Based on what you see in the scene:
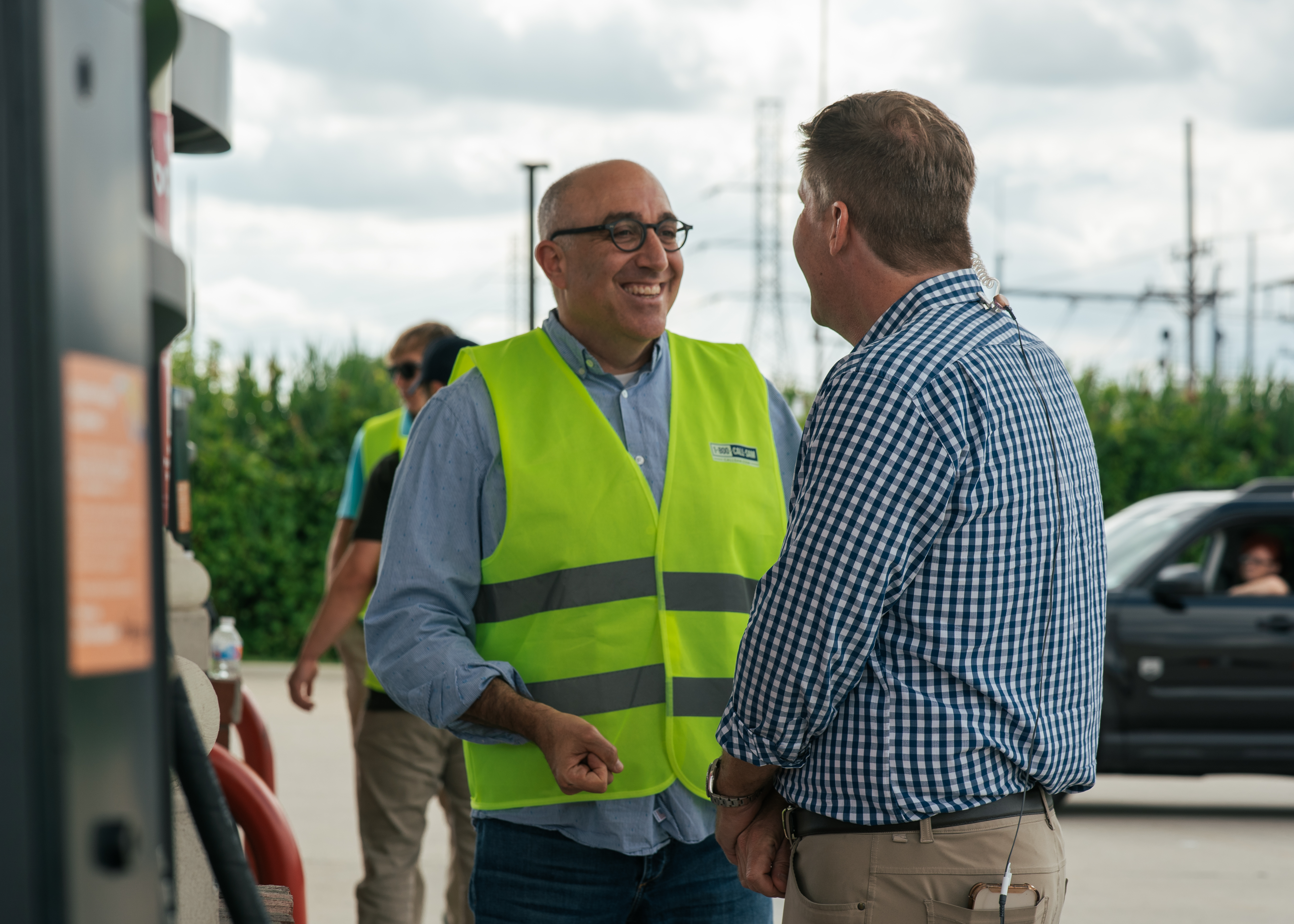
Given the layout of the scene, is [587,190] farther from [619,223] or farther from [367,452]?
[367,452]

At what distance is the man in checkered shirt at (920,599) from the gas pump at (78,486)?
1.10 m

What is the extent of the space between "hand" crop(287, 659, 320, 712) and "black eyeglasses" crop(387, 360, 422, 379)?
48.1 inches

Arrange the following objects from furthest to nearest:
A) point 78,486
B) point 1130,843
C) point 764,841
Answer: point 1130,843, point 764,841, point 78,486

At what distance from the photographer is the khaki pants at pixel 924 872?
1978 mm

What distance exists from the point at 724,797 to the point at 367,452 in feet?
12.0

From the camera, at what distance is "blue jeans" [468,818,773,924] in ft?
8.46

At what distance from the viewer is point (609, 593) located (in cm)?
263

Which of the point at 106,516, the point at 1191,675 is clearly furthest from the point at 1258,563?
the point at 106,516

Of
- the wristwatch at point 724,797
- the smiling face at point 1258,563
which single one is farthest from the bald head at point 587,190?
the smiling face at point 1258,563

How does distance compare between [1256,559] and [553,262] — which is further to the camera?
[1256,559]

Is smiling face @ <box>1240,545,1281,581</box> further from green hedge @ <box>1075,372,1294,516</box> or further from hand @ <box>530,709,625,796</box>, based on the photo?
hand @ <box>530,709,625,796</box>

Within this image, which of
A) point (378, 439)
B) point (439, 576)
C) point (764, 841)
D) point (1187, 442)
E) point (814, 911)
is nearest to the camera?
point (814, 911)

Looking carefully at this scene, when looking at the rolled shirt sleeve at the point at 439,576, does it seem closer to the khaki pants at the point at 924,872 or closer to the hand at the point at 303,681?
the khaki pants at the point at 924,872

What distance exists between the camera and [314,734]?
1065cm
